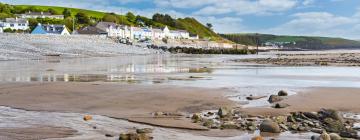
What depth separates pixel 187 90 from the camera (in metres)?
20.9

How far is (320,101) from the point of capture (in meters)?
17.1

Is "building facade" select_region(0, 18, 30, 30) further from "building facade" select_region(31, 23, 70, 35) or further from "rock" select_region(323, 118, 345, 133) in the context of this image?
"rock" select_region(323, 118, 345, 133)

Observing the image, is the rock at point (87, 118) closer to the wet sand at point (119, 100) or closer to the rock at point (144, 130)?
the wet sand at point (119, 100)

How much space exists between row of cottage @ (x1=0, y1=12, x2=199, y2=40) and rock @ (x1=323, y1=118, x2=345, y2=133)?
112302mm

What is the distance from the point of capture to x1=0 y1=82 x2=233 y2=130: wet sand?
47.6 ft

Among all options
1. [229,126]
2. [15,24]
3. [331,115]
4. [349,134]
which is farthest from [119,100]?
[15,24]

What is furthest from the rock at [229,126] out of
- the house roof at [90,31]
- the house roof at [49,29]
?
the house roof at [90,31]

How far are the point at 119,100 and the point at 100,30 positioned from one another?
12425 cm

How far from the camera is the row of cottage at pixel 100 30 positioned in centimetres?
12118

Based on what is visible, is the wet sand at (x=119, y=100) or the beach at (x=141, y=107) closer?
the beach at (x=141, y=107)

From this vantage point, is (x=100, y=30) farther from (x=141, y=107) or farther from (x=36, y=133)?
(x=36, y=133)

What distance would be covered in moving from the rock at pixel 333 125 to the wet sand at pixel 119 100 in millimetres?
3130

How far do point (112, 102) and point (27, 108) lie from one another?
303cm

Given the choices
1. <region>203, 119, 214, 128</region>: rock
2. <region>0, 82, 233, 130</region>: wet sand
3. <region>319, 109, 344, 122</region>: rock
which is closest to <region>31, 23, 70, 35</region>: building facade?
<region>0, 82, 233, 130</region>: wet sand
